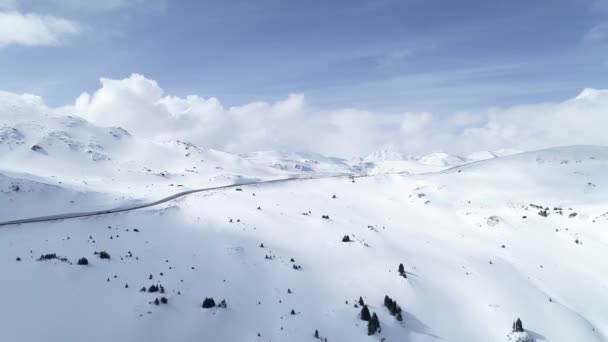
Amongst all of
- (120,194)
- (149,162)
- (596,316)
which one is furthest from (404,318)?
(149,162)

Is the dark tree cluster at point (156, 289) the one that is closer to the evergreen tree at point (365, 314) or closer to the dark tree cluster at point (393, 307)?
the evergreen tree at point (365, 314)

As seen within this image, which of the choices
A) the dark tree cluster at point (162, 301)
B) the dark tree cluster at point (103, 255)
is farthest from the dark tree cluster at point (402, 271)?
the dark tree cluster at point (103, 255)

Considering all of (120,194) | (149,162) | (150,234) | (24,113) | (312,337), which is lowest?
(312,337)

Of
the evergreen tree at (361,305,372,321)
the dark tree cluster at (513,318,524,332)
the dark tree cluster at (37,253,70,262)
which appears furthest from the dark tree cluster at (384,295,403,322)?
the dark tree cluster at (37,253,70,262)

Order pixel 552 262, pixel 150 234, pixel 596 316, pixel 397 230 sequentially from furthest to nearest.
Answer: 1. pixel 397 230
2. pixel 552 262
3. pixel 150 234
4. pixel 596 316

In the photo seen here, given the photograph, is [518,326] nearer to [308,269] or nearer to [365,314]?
[365,314]

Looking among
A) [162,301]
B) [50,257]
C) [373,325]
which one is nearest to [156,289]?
[162,301]

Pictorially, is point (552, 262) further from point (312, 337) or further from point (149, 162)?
point (149, 162)
